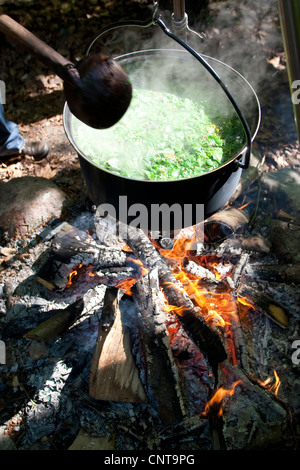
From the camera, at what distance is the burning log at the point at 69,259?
284cm

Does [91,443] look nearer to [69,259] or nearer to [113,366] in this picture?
[113,366]

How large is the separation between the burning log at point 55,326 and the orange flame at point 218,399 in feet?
3.55

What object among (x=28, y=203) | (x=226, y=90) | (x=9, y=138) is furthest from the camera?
(x=9, y=138)

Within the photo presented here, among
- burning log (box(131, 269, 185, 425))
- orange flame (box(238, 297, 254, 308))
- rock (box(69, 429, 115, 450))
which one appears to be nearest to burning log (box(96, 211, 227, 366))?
burning log (box(131, 269, 185, 425))

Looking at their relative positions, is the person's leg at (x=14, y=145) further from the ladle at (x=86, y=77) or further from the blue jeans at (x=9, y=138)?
the ladle at (x=86, y=77)

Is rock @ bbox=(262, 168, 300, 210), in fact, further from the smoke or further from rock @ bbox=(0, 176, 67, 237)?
rock @ bbox=(0, 176, 67, 237)

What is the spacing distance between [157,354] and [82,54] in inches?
175

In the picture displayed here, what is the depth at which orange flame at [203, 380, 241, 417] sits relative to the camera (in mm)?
2198

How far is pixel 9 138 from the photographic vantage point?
154 inches

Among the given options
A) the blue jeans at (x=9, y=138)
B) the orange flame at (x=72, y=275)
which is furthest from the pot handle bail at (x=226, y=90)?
the blue jeans at (x=9, y=138)

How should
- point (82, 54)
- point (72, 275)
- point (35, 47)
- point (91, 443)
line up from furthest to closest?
1. point (82, 54)
2. point (72, 275)
3. point (91, 443)
4. point (35, 47)

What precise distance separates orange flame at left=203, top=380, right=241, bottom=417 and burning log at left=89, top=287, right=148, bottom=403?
1.29 feet

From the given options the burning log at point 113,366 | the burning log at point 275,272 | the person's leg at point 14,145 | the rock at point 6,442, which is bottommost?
the rock at point 6,442

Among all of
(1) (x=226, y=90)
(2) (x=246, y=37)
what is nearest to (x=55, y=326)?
(1) (x=226, y=90)
